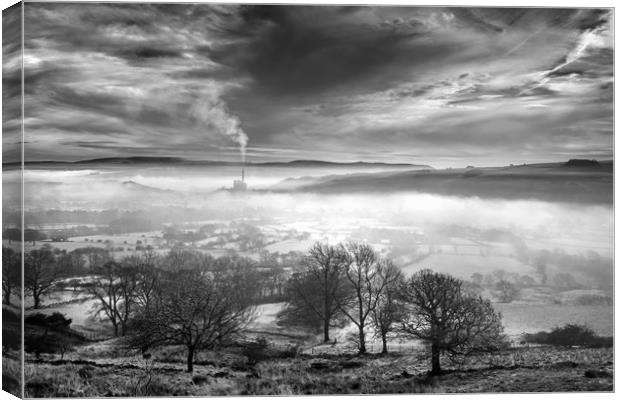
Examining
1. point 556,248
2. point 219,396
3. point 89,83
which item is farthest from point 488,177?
point 89,83

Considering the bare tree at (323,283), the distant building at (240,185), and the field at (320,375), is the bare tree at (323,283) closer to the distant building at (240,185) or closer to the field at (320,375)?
the field at (320,375)

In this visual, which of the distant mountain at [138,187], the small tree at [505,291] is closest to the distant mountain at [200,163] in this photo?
the distant mountain at [138,187]

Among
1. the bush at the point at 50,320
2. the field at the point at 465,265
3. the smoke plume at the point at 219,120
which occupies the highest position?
the smoke plume at the point at 219,120

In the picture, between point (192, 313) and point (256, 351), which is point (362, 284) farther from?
point (192, 313)

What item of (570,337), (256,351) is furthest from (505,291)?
(256,351)

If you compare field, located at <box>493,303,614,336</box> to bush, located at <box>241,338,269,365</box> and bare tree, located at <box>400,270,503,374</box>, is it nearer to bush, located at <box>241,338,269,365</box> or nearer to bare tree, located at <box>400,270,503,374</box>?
bare tree, located at <box>400,270,503,374</box>
